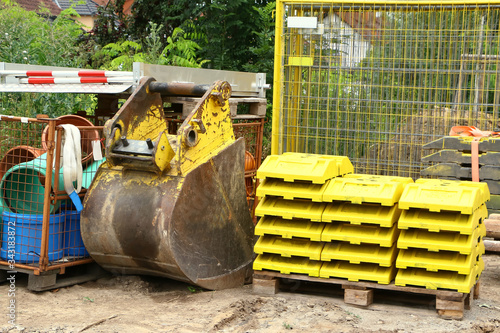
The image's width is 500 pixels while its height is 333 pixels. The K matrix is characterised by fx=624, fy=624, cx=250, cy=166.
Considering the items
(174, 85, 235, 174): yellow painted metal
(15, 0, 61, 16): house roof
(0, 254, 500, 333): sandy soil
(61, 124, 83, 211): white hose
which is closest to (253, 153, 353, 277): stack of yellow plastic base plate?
(0, 254, 500, 333): sandy soil

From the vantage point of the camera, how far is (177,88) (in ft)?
19.6


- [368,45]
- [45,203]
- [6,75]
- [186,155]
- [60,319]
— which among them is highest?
[368,45]

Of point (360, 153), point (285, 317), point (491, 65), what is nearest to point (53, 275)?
point (285, 317)

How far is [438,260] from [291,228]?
1.27m

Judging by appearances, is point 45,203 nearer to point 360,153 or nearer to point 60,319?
point 60,319

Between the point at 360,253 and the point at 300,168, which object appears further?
the point at 300,168

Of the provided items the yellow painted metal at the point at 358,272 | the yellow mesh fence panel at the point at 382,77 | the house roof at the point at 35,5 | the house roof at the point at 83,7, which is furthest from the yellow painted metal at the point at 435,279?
the house roof at the point at 83,7

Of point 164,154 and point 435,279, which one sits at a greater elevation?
point 164,154

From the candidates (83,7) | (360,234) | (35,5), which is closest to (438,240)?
(360,234)

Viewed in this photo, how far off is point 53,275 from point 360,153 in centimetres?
417

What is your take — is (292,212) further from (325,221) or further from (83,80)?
(83,80)

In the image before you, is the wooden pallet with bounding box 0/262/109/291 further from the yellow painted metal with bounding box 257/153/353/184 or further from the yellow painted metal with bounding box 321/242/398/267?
the yellow painted metal with bounding box 321/242/398/267

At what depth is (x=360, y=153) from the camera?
8078 millimetres

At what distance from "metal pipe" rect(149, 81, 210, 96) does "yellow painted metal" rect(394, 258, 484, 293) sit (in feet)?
8.15
